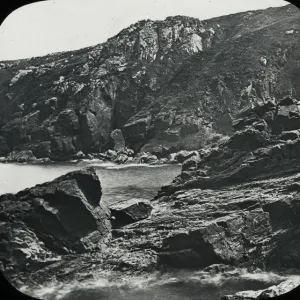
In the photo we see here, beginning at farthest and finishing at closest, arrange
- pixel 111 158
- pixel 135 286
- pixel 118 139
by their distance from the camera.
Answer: pixel 118 139 < pixel 111 158 < pixel 135 286

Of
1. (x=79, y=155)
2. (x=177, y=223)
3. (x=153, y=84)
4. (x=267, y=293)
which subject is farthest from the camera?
(x=153, y=84)

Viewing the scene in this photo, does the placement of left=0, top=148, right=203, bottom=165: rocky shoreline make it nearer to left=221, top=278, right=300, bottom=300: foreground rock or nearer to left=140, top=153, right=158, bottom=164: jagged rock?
left=140, top=153, right=158, bottom=164: jagged rock

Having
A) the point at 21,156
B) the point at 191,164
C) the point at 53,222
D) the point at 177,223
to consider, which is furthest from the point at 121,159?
the point at 21,156

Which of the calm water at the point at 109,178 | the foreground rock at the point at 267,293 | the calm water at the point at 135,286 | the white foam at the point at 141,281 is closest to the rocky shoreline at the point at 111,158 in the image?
the calm water at the point at 109,178

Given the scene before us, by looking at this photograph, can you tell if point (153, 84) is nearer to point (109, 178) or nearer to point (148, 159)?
point (148, 159)

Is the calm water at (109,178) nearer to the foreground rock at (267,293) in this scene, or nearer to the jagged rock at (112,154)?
Result: the jagged rock at (112,154)

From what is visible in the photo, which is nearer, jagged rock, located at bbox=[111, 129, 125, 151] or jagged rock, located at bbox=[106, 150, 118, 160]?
jagged rock, located at bbox=[106, 150, 118, 160]

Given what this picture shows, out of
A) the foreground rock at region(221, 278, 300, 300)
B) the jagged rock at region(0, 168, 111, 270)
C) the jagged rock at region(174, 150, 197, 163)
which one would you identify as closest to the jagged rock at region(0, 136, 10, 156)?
the jagged rock at region(0, 168, 111, 270)

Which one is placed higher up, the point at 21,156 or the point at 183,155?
the point at 21,156
